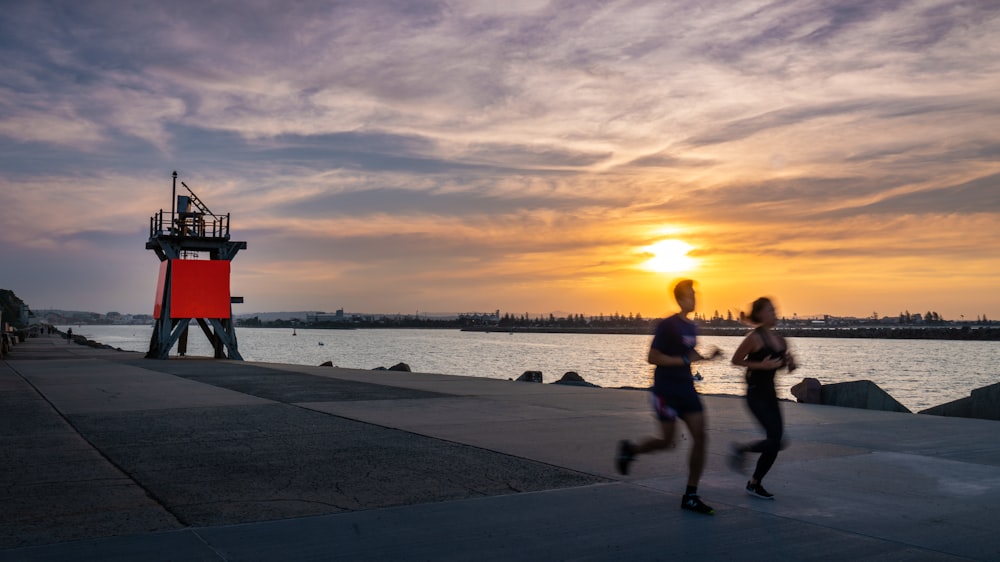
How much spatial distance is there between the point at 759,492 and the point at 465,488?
8.22 ft

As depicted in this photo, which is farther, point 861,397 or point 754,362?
point 861,397

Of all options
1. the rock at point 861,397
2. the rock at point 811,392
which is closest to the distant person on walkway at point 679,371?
the rock at point 861,397

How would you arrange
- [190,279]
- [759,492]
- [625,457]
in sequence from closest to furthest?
[759,492]
[625,457]
[190,279]

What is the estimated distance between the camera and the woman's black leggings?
264 inches

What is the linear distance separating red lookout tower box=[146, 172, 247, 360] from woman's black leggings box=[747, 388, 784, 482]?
99.3ft

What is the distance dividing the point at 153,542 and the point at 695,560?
3.53 metres

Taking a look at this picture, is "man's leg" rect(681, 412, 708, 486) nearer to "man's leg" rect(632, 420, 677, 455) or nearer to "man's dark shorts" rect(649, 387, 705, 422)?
"man's dark shorts" rect(649, 387, 705, 422)

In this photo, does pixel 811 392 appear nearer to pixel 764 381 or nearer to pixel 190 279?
pixel 764 381

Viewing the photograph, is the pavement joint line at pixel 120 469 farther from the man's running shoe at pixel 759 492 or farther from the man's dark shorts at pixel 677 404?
the man's running shoe at pixel 759 492

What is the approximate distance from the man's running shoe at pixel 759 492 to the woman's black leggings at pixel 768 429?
7 centimetres

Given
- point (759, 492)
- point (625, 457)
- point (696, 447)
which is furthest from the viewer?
point (625, 457)

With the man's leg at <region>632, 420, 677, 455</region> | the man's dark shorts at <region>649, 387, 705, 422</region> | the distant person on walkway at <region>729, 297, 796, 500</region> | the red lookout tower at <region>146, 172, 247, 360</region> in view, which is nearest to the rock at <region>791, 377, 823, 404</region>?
the distant person on walkway at <region>729, 297, 796, 500</region>

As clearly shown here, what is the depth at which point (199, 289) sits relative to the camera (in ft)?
111

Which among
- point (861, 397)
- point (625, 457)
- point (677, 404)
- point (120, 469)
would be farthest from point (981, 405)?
point (120, 469)
